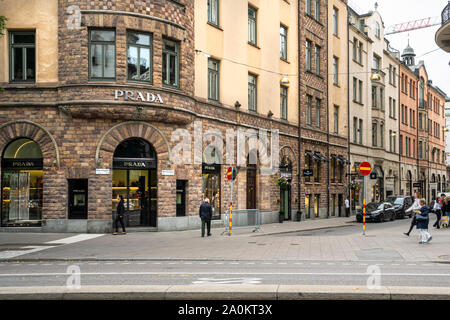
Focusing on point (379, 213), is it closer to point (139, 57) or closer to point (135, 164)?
point (135, 164)

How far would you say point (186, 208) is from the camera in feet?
79.5

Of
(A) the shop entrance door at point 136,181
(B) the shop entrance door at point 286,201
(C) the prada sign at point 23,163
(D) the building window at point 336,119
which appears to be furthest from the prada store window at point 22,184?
(D) the building window at point 336,119

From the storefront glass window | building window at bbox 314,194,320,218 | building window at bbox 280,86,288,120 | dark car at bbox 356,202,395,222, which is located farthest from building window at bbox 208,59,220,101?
building window at bbox 314,194,320,218

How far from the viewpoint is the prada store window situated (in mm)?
21938

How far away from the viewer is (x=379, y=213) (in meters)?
34.3

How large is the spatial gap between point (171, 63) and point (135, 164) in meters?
4.79

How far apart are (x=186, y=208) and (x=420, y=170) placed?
49816mm

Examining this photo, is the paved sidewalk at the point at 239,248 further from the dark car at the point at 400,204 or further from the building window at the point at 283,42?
the dark car at the point at 400,204

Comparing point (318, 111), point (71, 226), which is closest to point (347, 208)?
point (318, 111)

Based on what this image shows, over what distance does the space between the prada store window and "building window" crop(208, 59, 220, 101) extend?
876 cm

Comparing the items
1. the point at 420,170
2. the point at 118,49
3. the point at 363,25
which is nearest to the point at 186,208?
the point at 118,49
